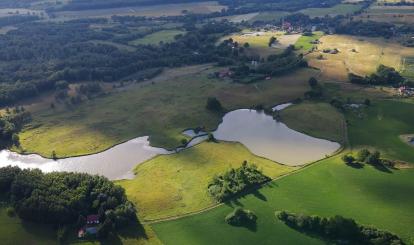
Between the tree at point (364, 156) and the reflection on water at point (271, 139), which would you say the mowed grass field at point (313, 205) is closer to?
the tree at point (364, 156)

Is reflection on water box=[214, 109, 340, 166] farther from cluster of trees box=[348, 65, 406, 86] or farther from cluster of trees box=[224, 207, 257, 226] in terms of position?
cluster of trees box=[348, 65, 406, 86]

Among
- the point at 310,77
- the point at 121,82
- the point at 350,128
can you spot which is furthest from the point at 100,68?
the point at 350,128

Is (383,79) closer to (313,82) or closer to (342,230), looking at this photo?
(313,82)

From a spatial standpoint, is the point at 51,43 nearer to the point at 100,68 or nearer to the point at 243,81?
the point at 100,68

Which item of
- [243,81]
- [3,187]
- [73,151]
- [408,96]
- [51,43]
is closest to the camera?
[3,187]

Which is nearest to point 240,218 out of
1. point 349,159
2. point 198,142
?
point 349,159

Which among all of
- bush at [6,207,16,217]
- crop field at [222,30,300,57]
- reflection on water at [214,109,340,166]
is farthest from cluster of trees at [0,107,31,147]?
crop field at [222,30,300,57]

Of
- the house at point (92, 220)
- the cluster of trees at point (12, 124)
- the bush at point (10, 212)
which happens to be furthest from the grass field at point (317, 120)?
the cluster of trees at point (12, 124)
